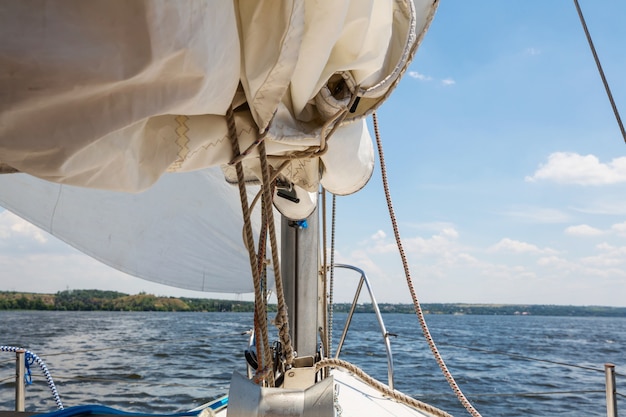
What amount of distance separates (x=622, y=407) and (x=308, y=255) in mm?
6907

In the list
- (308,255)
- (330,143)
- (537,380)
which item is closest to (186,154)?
(330,143)

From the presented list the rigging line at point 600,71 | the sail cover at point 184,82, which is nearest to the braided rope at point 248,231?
the sail cover at point 184,82

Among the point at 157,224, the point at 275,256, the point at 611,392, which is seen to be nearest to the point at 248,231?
the point at 275,256

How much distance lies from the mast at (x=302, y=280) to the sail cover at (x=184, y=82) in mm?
353

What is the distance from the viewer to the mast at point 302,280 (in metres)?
1.45

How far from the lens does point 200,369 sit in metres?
6.79

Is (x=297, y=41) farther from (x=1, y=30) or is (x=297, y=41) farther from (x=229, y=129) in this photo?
(x=1, y=30)

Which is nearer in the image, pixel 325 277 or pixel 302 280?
pixel 302 280

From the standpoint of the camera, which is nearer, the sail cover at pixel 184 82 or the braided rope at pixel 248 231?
the sail cover at pixel 184 82

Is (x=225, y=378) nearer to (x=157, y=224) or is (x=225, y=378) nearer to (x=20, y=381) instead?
(x=157, y=224)

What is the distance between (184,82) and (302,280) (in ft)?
3.50

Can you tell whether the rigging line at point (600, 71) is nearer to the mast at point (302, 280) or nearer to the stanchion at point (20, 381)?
the mast at point (302, 280)

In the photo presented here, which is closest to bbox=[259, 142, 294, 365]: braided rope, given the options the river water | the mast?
the mast

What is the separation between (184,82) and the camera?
0.46 m
